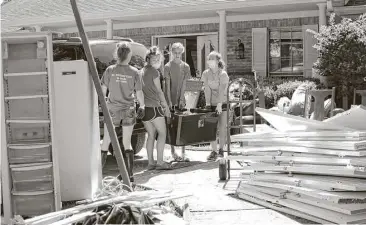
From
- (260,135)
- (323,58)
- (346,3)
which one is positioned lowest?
(260,135)

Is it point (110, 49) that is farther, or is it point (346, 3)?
point (346, 3)

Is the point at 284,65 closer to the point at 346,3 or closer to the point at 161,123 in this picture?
the point at 346,3

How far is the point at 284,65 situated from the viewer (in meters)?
18.7

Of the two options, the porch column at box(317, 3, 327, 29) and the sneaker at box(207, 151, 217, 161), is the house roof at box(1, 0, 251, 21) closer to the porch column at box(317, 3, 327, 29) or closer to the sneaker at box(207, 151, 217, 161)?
the porch column at box(317, 3, 327, 29)

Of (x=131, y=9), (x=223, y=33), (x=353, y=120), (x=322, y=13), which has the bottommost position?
(x=353, y=120)

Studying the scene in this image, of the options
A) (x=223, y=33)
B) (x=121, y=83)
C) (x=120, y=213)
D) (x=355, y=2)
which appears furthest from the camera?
(x=223, y=33)

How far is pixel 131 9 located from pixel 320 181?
555 inches

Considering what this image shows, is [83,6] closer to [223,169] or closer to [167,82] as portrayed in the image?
[167,82]

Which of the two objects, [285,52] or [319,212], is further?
[285,52]

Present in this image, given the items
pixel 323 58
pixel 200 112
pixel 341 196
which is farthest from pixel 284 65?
pixel 341 196

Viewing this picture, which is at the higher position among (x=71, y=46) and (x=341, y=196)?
(x=71, y=46)

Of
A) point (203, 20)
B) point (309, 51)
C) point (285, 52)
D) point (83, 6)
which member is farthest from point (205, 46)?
point (83, 6)

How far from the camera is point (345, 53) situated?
1344cm

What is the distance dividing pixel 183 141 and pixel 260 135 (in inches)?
90.6
